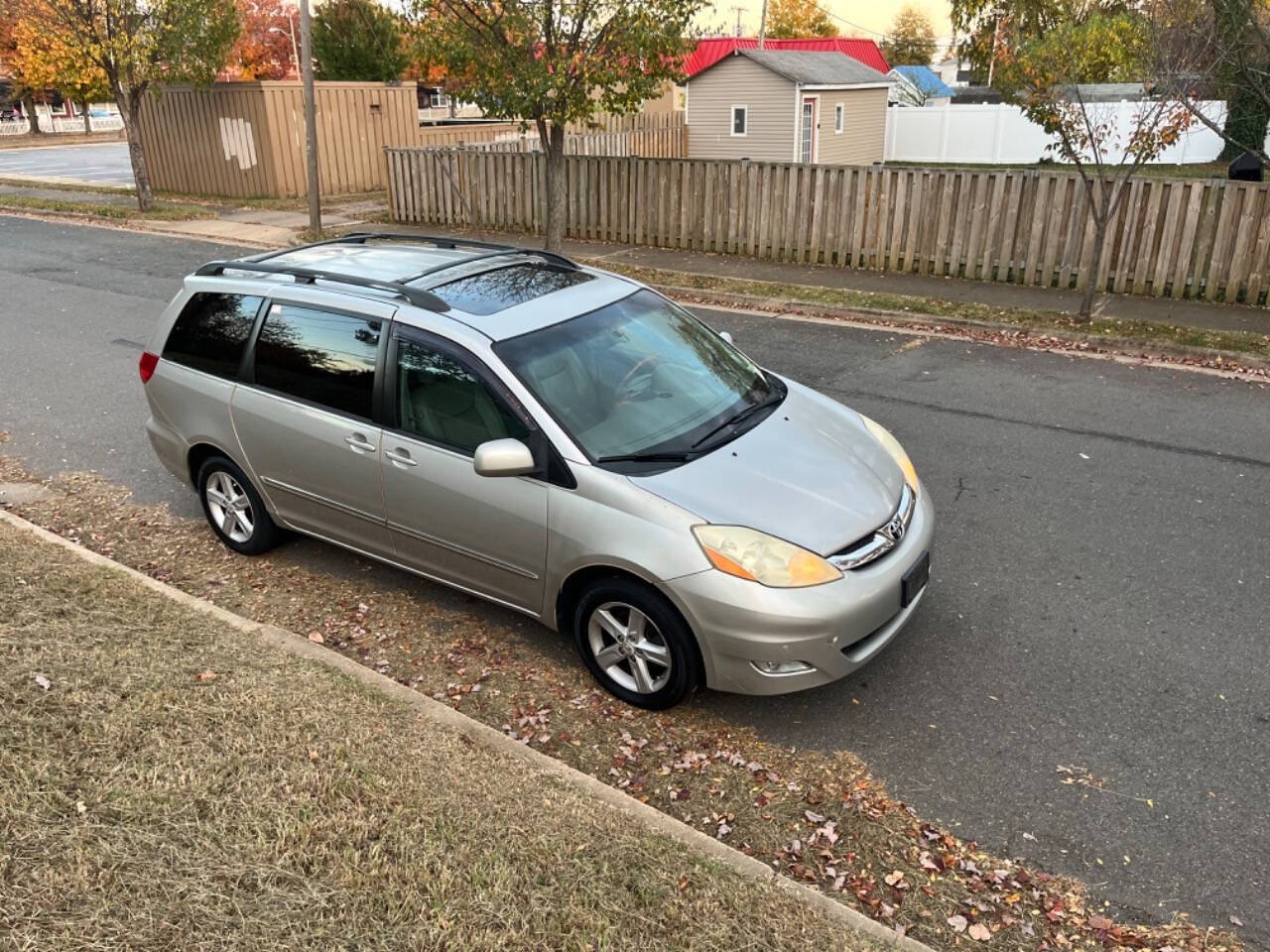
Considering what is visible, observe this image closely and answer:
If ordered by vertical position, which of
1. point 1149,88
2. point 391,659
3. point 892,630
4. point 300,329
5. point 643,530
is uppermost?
point 1149,88

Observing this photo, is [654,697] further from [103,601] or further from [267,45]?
[267,45]

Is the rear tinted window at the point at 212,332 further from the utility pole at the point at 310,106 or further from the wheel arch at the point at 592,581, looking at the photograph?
the utility pole at the point at 310,106

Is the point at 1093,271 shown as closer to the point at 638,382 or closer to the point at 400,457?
the point at 638,382

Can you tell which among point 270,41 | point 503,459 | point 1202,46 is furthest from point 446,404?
point 270,41

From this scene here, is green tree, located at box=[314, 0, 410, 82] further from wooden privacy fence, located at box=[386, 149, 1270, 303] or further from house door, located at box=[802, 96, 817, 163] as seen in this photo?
wooden privacy fence, located at box=[386, 149, 1270, 303]

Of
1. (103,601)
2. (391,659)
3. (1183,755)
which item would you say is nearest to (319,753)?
(391,659)

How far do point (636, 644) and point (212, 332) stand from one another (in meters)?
3.35

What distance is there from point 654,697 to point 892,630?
43.5 inches

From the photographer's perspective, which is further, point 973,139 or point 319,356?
point 973,139

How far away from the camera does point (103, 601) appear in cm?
501

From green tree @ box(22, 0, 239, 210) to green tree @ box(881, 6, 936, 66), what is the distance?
62961mm

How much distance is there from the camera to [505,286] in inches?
213

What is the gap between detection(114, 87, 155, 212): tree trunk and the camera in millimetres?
21016

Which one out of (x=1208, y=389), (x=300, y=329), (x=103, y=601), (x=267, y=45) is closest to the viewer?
(x=103, y=601)
